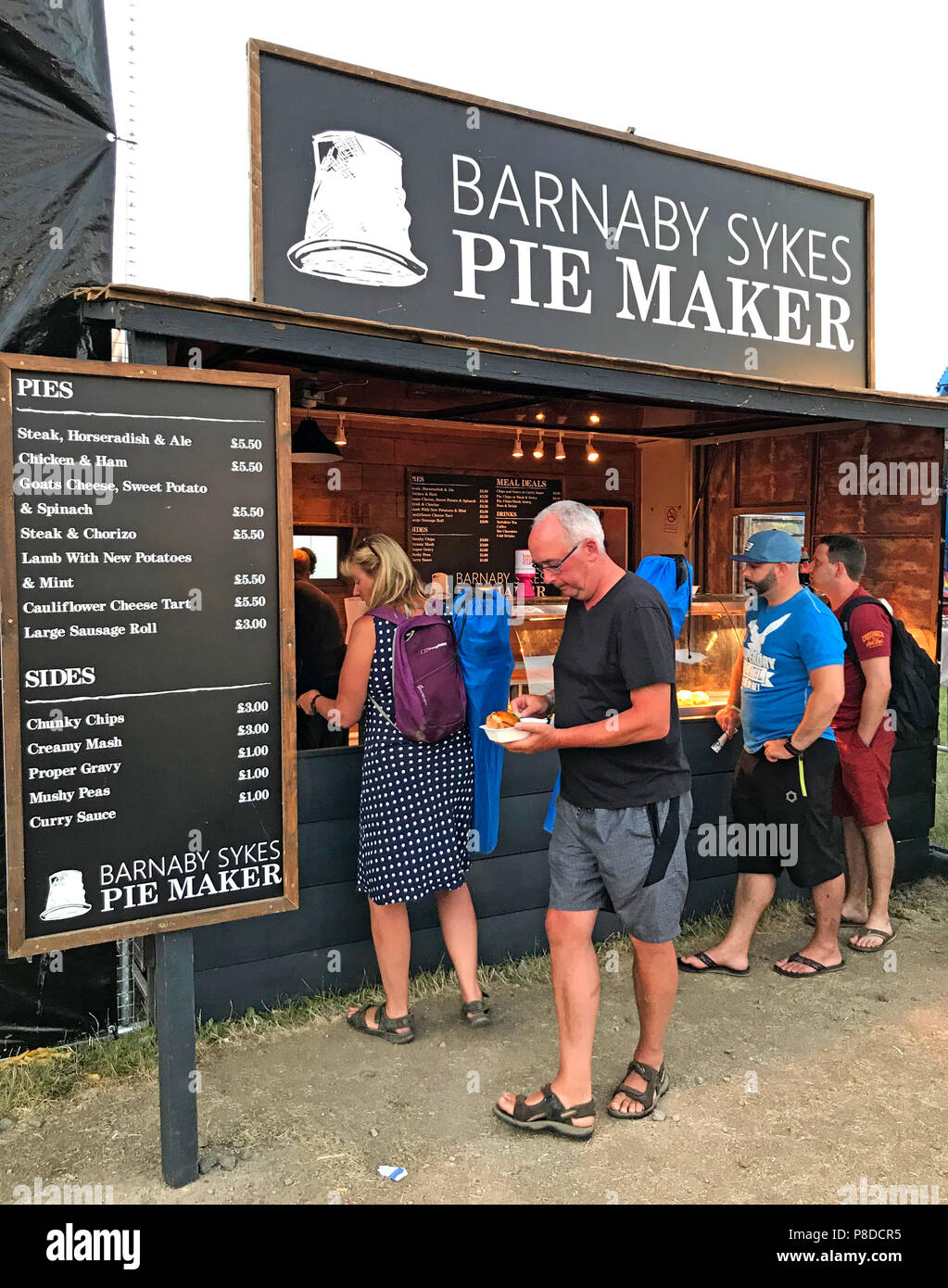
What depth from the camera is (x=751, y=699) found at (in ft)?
14.9

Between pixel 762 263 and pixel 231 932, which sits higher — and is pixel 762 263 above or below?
above

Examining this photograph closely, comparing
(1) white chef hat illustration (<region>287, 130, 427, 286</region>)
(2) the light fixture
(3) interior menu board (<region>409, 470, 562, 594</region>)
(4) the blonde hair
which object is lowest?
(4) the blonde hair

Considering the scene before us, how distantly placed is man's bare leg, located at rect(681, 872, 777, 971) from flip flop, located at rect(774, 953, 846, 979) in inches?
6.4

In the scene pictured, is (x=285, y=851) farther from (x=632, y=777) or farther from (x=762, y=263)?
(x=762, y=263)

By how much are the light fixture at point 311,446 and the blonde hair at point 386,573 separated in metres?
2.24

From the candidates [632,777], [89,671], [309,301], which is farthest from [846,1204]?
[309,301]

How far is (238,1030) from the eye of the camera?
395 cm

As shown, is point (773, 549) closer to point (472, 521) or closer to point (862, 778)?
point (862, 778)

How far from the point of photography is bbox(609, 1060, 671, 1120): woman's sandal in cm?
338

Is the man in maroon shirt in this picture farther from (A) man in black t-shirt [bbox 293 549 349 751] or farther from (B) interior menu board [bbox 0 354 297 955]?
(B) interior menu board [bbox 0 354 297 955]

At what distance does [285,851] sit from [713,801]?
2.76 meters

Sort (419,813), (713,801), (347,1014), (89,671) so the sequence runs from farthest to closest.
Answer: (713,801) → (347,1014) → (419,813) → (89,671)

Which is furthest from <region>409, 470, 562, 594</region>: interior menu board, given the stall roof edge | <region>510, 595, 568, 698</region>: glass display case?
the stall roof edge

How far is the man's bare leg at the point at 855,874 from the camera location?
17.3ft
